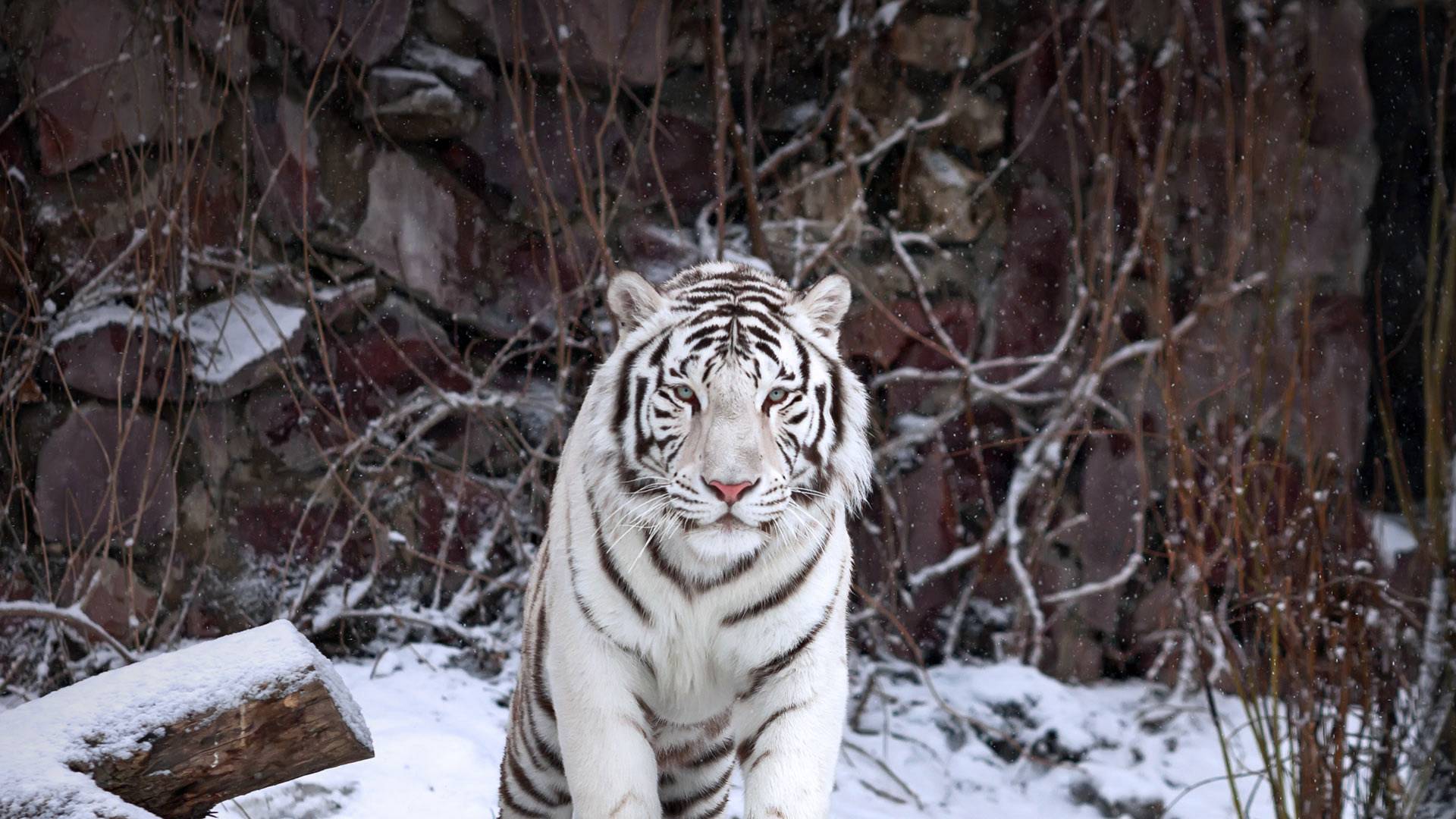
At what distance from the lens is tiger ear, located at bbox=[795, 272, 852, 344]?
2.15m

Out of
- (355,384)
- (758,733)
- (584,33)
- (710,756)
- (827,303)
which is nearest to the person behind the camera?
(758,733)

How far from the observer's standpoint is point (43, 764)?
1594mm

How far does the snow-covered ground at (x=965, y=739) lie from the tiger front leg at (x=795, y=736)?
1.36 metres

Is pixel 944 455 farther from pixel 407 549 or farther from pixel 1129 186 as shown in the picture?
pixel 407 549

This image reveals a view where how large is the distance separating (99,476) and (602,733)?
101 inches

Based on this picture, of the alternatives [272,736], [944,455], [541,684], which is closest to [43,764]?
[272,736]

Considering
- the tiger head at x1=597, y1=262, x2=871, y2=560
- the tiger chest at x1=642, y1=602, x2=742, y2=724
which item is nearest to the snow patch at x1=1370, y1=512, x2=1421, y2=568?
the tiger head at x1=597, y1=262, x2=871, y2=560

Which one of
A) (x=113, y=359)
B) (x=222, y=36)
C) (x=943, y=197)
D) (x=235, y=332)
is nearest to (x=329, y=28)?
(x=222, y=36)

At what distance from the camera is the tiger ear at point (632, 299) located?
2141mm

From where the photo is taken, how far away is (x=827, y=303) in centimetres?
218

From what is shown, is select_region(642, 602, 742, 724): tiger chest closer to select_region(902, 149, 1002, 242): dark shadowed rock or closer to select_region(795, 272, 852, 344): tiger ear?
select_region(795, 272, 852, 344): tiger ear

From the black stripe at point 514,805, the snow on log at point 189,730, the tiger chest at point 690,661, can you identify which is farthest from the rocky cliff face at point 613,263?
the snow on log at point 189,730

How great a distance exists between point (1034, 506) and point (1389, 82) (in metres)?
1.86

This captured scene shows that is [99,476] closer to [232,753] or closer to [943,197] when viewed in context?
[232,753]
